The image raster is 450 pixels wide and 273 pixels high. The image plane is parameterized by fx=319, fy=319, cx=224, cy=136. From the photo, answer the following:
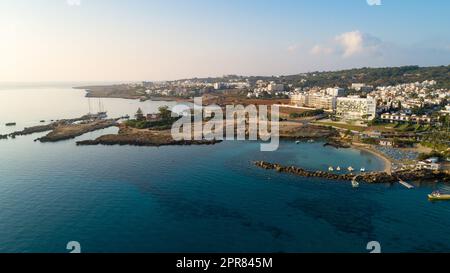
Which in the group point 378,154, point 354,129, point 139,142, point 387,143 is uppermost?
point 354,129

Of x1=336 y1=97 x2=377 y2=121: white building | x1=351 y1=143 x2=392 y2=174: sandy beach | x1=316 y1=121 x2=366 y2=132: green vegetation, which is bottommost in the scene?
x1=351 y1=143 x2=392 y2=174: sandy beach

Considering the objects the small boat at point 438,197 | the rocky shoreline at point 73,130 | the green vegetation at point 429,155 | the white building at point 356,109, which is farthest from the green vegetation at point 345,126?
the rocky shoreline at point 73,130

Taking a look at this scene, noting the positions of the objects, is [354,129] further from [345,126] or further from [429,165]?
[429,165]

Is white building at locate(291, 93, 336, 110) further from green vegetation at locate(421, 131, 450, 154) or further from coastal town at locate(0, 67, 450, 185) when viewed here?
green vegetation at locate(421, 131, 450, 154)

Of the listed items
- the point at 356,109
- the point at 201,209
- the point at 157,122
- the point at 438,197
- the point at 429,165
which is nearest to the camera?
the point at 201,209

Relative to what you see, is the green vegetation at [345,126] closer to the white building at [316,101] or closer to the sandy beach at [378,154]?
the sandy beach at [378,154]

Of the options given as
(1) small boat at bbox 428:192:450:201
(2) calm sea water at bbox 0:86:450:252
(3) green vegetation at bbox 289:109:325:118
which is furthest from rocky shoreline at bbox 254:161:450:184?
(3) green vegetation at bbox 289:109:325:118

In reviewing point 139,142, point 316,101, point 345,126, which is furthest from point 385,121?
point 139,142
